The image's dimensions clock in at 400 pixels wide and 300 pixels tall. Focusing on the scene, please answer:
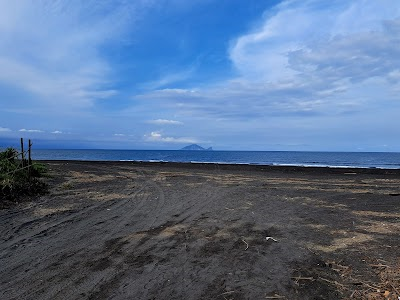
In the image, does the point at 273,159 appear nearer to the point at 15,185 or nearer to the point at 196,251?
the point at 15,185

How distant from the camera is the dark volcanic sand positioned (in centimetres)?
462

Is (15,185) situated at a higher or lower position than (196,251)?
higher

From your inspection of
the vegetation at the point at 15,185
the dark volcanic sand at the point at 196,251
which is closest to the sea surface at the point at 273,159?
the dark volcanic sand at the point at 196,251

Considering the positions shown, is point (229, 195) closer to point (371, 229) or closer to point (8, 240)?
point (371, 229)

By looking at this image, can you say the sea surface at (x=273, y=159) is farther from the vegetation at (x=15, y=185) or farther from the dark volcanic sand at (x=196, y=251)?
the vegetation at (x=15, y=185)

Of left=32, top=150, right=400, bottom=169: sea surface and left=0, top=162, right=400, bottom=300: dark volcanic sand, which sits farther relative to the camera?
left=32, top=150, right=400, bottom=169: sea surface

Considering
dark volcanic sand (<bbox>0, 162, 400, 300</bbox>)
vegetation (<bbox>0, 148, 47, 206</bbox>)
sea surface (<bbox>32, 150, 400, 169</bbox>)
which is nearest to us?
dark volcanic sand (<bbox>0, 162, 400, 300</bbox>)

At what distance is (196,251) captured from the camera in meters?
6.29

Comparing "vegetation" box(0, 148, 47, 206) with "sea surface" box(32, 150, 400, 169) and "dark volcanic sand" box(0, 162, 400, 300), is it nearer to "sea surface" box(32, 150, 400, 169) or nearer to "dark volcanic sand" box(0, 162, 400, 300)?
"dark volcanic sand" box(0, 162, 400, 300)

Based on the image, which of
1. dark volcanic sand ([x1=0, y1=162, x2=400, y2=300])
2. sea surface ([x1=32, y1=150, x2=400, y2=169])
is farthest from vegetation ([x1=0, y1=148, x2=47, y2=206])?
sea surface ([x1=32, y1=150, x2=400, y2=169])

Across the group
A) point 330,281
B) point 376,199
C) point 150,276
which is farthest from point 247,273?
point 376,199

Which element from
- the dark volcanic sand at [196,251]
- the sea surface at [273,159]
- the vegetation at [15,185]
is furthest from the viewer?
the sea surface at [273,159]

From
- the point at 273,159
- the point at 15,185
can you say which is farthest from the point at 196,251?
the point at 273,159

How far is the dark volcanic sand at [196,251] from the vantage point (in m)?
4.62
